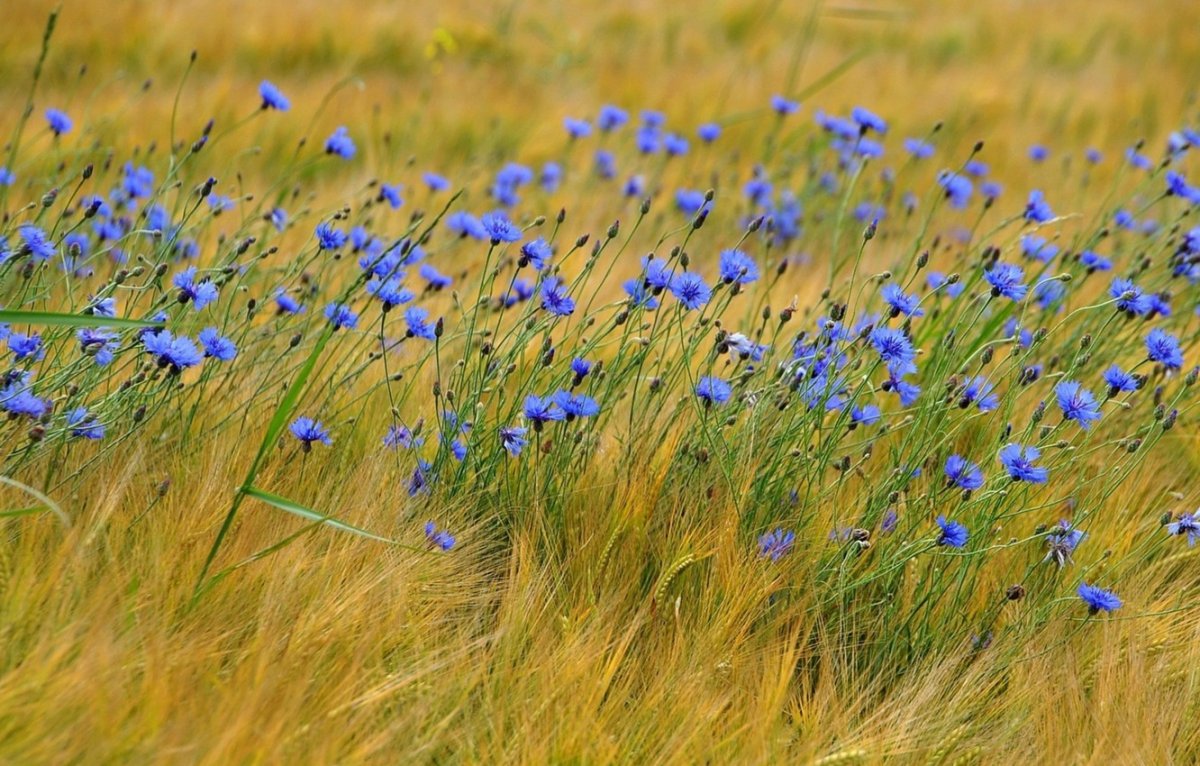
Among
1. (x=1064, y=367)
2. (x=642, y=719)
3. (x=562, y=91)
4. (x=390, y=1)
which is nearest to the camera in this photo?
(x=642, y=719)

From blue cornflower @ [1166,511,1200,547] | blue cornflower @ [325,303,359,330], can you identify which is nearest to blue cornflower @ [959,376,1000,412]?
blue cornflower @ [1166,511,1200,547]

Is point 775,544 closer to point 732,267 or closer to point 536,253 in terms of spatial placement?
point 732,267

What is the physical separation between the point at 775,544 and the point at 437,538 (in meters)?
0.54

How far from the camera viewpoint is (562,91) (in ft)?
16.2

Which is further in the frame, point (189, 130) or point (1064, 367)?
point (189, 130)

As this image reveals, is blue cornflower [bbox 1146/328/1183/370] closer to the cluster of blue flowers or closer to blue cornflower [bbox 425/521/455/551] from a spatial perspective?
the cluster of blue flowers

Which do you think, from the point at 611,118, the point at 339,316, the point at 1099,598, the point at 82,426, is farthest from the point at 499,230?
the point at 611,118

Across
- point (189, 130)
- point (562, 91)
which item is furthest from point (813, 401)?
point (562, 91)

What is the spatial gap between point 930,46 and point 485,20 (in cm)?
231

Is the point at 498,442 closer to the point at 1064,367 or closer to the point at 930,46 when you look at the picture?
the point at 1064,367

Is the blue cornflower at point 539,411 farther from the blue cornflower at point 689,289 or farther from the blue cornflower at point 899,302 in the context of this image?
the blue cornflower at point 899,302

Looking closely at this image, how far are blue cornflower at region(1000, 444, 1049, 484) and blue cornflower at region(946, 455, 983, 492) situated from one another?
0.27ft

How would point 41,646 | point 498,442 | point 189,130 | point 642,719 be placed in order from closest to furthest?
point 41,646 < point 642,719 < point 498,442 < point 189,130

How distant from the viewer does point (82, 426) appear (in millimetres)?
1818
